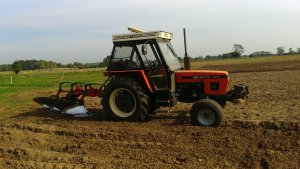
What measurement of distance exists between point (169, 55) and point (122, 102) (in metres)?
1.71

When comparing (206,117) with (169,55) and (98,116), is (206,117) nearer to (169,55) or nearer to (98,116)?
(169,55)

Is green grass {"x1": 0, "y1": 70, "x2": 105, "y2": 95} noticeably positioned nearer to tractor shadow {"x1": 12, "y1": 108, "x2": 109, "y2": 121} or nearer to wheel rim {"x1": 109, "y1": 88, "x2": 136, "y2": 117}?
tractor shadow {"x1": 12, "y1": 108, "x2": 109, "y2": 121}

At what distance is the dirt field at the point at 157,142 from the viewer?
6.57 m

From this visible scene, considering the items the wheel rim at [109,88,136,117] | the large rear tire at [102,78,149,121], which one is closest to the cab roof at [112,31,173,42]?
the large rear tire at [102,78,149,121]

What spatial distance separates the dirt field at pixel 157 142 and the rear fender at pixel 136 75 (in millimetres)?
955

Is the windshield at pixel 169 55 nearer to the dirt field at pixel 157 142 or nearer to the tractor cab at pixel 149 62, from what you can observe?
the tractor cab at pixel 149 62

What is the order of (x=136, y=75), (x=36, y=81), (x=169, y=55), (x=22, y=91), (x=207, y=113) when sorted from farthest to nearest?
(x=36, y=81), (x=22, y=91), (x=169, y=55), (x=136, y=75), (x=207, y=113)

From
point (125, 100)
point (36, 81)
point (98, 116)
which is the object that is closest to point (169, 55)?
point (125, 100)

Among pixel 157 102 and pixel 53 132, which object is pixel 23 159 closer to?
pixel 53 132

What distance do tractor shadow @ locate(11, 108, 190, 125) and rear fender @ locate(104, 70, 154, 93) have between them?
0.92m

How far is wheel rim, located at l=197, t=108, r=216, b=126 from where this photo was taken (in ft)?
29.9

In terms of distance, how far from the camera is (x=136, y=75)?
1002cm

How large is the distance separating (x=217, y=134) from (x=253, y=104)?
465 cm

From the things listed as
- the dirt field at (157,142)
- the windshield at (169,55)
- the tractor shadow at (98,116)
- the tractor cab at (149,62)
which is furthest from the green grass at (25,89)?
the windshield at (169,55)
